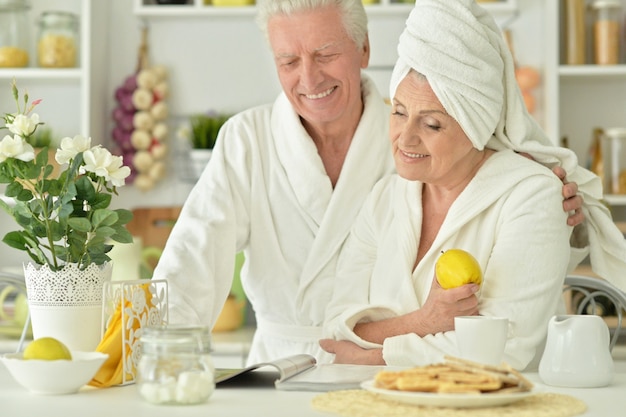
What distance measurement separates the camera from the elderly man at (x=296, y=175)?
2307 mm

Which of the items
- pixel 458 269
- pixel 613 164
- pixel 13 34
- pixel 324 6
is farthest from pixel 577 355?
pixel 13 34

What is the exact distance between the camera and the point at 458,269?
1813 mm

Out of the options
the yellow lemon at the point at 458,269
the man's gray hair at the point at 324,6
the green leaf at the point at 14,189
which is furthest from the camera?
the man's gray hair at the point at 324,6

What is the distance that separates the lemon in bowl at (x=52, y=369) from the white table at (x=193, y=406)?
2 centimetres

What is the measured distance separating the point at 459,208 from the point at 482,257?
11 cm

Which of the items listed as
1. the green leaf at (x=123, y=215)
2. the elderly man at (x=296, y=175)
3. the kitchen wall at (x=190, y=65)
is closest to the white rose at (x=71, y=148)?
the green leaf at (x=123, y=215)

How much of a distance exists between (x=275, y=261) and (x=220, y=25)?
A: 1.77 m

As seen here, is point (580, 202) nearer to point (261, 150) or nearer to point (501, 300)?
point (501, 300)

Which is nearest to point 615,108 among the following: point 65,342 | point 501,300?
point 501,300

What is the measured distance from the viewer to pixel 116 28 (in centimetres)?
396

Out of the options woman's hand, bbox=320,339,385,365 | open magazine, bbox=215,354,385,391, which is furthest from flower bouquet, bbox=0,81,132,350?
woman's hand, bbox=320,339,385,365

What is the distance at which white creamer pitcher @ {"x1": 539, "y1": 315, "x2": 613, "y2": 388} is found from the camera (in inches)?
61.4

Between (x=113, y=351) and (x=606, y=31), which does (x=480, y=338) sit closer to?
(x=113, y=351)

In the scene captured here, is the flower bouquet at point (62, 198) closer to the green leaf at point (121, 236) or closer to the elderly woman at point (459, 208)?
the green leaf at point (121, 236)
